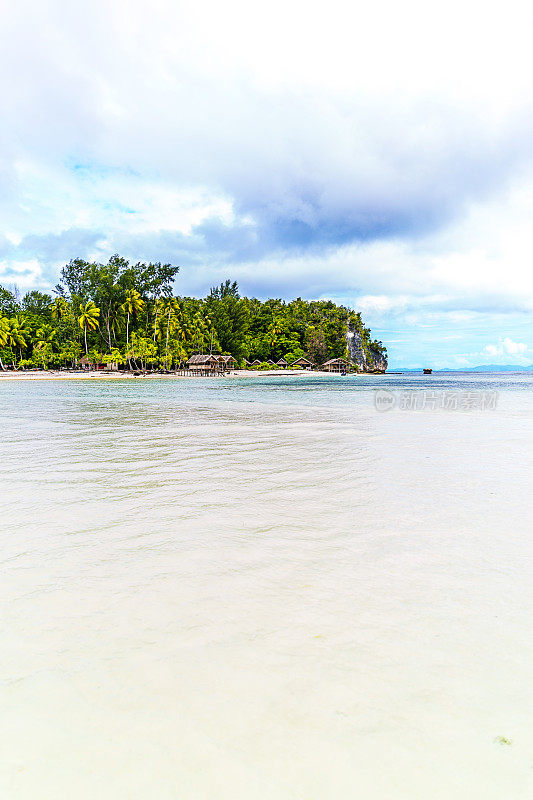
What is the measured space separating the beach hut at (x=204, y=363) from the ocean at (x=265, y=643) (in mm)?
62626

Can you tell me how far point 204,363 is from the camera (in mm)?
68188

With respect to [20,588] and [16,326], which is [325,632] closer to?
[20,588]

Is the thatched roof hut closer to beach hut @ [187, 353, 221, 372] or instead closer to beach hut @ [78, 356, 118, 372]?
beach hut @ [187, 353, 221, 372]

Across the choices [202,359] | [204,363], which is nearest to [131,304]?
[202,359]

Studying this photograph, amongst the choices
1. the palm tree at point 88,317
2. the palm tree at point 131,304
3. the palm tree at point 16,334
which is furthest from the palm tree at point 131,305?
the palm tree at point 16,334

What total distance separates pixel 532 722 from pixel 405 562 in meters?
1.62

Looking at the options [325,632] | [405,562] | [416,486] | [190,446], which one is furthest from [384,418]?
[325,632]

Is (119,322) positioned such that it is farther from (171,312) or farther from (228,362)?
(228,362)

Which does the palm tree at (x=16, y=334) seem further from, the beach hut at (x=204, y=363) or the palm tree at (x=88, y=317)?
Answer: the beach hut at (x=204, y=363)

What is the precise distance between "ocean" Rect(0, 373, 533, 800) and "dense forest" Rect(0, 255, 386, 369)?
6475cm

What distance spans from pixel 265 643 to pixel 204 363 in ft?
219

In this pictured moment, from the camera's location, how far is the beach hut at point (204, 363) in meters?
67.7

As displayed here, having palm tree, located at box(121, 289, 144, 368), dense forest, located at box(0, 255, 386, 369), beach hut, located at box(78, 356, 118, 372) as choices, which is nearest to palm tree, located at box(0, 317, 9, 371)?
dense forest, located at box(0, 255, 386, 369)

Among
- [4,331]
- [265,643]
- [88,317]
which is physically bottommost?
[265,643]
